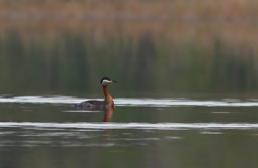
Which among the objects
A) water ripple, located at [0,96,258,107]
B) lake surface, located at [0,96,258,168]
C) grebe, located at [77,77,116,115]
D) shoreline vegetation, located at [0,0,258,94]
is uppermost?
shoreline vegetation, located at [0,0,258,94]

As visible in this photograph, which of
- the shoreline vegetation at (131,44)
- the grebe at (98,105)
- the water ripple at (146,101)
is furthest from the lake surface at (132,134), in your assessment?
the shoreline vegetation at (131,44)

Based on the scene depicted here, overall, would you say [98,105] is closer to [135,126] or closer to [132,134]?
[135,126]

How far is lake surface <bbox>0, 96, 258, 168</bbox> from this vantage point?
20734 mm

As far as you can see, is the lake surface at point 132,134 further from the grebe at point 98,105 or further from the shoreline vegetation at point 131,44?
the shoreline vegetation at point 131,44

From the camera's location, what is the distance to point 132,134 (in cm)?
2359

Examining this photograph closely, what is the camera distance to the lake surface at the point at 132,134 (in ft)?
68.0

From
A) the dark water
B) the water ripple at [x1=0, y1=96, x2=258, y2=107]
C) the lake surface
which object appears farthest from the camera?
the water ripple at [x1=0, y1=96, x2=258, y2=107]

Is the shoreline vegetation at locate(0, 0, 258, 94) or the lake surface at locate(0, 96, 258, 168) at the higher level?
the shoreline vegetation at locate(0, 0, 258, 94)

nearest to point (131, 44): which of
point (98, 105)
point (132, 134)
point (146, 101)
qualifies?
point (146, 101)

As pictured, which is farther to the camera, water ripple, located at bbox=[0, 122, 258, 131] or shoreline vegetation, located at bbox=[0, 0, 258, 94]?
shoreline vegetation, located at bbox=[0, 0, 258, 94]

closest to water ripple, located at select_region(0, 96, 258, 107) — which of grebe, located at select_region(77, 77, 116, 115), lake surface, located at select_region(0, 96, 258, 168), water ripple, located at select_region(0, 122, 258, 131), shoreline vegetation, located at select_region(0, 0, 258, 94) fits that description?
lake surface, located at select_region(0, 96, 258, 168)

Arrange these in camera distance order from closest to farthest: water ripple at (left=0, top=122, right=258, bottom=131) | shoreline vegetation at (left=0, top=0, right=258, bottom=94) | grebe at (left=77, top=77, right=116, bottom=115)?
1. water ripple at (left=0, top=122, right=258, bottom=131)
2. grebe at (left=77, top=77, right=116, bottom=115)
3. shoreline vegetation at (left=0, top=0, right=258, bottom=94)

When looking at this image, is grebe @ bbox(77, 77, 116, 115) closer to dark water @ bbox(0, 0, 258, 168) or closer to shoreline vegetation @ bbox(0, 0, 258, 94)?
dark water @ bbox(0, 0, 258, 168)

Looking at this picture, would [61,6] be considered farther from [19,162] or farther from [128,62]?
[19,162]
